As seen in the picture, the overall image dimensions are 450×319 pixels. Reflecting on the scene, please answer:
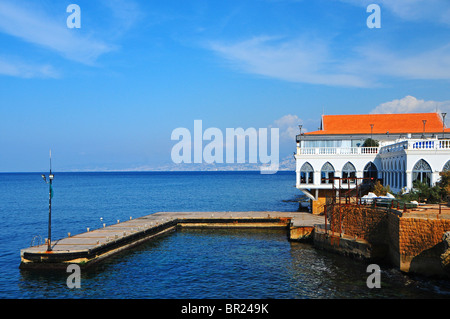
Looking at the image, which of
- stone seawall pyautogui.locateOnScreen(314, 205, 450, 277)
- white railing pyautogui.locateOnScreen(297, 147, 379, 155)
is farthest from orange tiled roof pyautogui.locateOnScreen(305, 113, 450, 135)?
stone seawall pyautogui.locateOnScreen(314, 205, 450, 277)

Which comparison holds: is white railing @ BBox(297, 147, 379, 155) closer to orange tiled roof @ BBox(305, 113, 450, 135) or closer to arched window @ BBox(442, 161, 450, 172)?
orange tiled roof @ BBox(305, 113, 450, 135)

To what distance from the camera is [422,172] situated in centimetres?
3659

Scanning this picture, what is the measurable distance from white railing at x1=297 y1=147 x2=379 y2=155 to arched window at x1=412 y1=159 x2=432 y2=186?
9.48m

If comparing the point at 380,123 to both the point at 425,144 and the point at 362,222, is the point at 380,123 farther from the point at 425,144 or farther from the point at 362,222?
the point at 362,222

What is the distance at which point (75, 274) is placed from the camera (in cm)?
2567

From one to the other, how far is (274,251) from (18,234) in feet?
93.8

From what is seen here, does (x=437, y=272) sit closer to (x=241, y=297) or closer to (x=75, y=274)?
(x=241, y=297)

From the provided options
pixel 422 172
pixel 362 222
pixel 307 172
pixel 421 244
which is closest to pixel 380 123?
pixel 307 172

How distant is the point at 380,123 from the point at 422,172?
58.0ft

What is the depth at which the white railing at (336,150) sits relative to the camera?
46.4 meters

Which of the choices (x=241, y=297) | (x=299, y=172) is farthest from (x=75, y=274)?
(x=299, y=172)

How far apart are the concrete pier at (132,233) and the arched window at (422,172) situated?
9731 mm

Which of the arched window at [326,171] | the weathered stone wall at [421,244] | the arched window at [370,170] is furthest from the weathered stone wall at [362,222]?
the arched window at [370,170]
